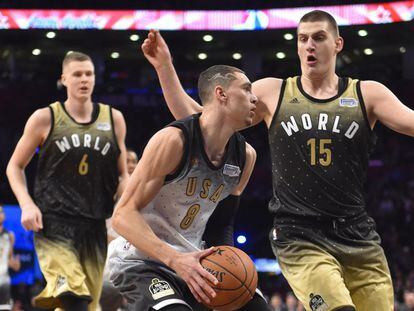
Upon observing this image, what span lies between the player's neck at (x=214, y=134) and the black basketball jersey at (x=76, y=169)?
2.40 metres

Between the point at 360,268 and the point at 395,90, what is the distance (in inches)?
727

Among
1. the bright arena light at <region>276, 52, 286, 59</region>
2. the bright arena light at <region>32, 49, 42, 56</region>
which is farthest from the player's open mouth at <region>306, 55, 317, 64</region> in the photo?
the bright arena light at <region>32, 49, 42, 56</region>

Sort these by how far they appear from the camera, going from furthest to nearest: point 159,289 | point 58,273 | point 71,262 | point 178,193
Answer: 1. point 71,262
2. point 58,273
3. point 178,193
4. point 159,289

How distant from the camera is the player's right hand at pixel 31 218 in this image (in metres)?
6.40

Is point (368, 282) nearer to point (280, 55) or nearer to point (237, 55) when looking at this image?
point (237, 55)

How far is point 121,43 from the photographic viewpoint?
2655cm

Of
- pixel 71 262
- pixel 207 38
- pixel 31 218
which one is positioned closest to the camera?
pixel 31 218

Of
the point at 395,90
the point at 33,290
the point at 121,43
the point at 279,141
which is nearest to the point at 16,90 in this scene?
the point at 121,43

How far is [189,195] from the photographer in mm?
4730

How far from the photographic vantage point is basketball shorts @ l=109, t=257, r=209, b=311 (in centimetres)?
444

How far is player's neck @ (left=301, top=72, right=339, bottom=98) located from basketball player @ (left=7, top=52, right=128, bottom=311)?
229 cm

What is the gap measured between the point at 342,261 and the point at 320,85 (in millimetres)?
1112

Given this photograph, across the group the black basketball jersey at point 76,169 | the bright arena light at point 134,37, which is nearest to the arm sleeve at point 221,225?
the black basketball jersey at point 76,169

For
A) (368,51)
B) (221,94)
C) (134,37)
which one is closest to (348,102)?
(221,94)
